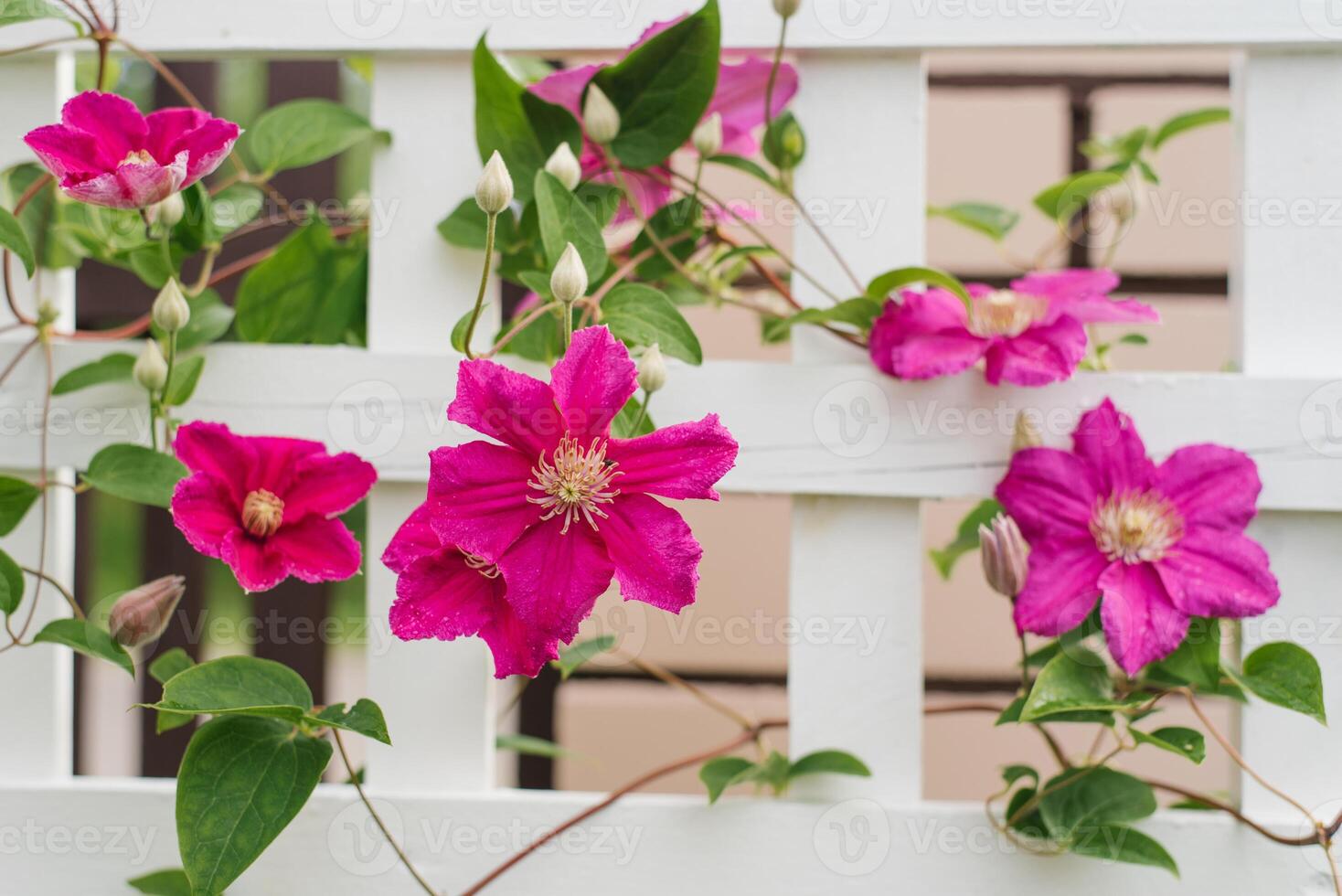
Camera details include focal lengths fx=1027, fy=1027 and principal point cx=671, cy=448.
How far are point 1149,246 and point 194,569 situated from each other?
111 centimetres

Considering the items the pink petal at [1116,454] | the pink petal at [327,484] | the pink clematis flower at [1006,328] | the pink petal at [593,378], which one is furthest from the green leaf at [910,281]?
the pink petal at [327,484]

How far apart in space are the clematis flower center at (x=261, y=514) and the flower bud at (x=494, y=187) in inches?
8.5

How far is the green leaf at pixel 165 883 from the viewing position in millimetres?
648

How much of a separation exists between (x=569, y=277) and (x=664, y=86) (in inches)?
7.3

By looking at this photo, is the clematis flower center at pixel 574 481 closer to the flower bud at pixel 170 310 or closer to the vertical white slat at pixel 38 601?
the flower bud at pixel 170 310

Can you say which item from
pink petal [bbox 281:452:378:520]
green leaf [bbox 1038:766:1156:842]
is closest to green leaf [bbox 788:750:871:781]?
green leaf [bbox 1038:766:1156:842]

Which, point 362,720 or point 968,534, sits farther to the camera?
point 968,534

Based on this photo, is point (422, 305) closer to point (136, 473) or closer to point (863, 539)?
point (136, 473)

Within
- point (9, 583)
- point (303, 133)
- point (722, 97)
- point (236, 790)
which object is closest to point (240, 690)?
point (236, 790)

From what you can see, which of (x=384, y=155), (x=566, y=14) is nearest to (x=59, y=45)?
(x=384, y=155)

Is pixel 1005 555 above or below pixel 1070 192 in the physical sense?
below

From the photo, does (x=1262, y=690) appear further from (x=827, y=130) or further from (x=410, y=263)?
(x=410, y=263)

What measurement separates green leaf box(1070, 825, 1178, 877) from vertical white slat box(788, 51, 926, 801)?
106 millimetres

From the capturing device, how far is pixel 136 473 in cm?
62
